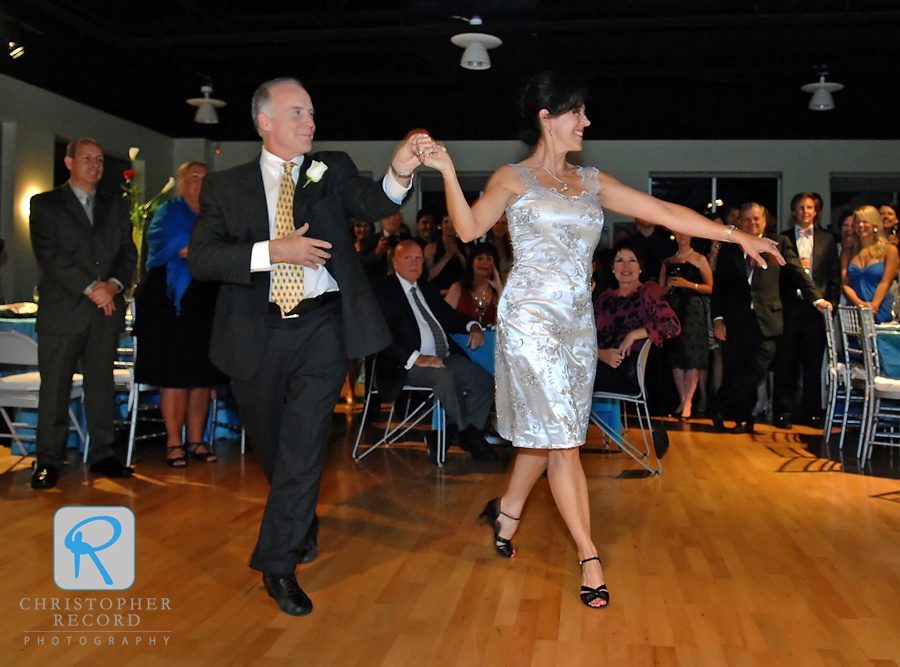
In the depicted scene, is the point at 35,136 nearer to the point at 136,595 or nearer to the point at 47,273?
the point at 47,273

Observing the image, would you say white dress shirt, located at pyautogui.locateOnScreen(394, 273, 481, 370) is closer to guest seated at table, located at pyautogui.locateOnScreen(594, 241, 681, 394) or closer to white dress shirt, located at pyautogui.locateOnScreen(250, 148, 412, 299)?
guest seated at table, located at pyautogui.locateOnScreen(594, 241, 681, 394)

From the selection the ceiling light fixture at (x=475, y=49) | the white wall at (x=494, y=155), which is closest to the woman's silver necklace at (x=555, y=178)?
the ceiling light fixture at (x=475, y=49)

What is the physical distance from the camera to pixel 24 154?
8.73 metres

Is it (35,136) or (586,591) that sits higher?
(35,136)

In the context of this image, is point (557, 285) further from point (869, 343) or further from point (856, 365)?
point (856, 365)

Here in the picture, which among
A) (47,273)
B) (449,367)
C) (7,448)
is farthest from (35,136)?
(449,367)

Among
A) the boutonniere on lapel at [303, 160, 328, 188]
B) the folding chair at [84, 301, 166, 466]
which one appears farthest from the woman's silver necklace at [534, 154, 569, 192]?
the folding chair at [84, 301, 166, 466]

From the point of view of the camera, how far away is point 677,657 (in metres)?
2.35

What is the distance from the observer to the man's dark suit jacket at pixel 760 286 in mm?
6438

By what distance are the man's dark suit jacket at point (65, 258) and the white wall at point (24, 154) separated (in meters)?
4.81

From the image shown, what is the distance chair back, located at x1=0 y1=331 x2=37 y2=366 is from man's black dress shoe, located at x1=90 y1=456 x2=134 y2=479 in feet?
2.24

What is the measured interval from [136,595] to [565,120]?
2172 millimetres

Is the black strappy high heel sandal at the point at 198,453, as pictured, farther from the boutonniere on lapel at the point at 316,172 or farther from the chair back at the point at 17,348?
the boutonniere on lapel at the point at 316,172

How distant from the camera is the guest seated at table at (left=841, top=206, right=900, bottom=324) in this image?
6039mm
